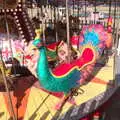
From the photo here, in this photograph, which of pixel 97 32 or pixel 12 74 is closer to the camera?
pixel 97 32

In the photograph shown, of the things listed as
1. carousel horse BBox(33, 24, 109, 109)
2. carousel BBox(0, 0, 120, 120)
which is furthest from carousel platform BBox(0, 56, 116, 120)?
carousel horse BBox(33, 24, 109, 109)

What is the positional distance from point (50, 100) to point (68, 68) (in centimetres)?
100

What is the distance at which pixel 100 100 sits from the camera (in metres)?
7.42

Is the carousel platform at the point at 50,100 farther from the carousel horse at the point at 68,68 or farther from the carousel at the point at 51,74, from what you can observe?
the carousel horse at the point at 68,68

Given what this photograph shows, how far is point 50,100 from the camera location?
758 centimetres

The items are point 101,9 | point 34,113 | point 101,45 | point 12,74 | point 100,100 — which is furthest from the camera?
point 101,9

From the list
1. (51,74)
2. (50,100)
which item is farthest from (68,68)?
(50,100)

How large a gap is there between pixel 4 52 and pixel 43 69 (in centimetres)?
371

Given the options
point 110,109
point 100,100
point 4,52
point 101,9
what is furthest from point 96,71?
point 101,9

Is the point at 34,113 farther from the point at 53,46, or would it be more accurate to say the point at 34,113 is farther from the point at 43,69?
the point at 53,46

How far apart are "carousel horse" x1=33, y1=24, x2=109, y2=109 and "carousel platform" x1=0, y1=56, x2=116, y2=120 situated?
1.07 ft

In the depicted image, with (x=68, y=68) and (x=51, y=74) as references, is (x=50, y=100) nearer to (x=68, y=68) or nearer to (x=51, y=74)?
(x=68, y=68)

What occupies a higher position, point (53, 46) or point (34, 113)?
point (53, 46)

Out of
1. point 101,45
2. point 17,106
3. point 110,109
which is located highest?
point 101,45
